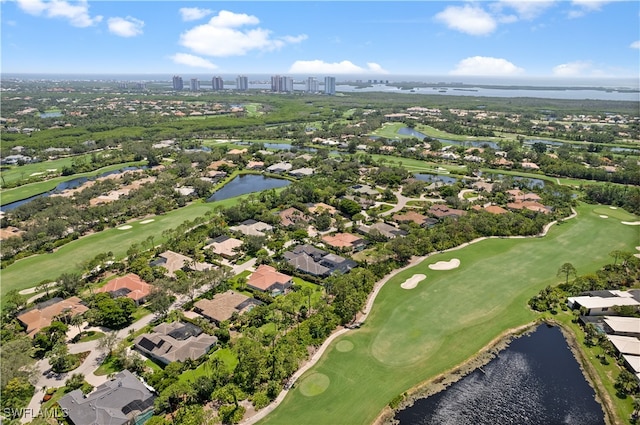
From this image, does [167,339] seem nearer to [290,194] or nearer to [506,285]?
[506,285]

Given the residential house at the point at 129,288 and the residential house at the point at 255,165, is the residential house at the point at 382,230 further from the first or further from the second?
the residential house at the point at 255,165

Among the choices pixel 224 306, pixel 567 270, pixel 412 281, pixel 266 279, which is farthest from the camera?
pixel 412 281

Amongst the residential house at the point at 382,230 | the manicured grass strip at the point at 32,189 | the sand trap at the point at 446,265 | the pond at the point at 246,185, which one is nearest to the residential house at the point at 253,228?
the residential house at the point at 382,230

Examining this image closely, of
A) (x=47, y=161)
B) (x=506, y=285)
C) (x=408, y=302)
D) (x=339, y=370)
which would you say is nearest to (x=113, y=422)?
(x=339, y=370)

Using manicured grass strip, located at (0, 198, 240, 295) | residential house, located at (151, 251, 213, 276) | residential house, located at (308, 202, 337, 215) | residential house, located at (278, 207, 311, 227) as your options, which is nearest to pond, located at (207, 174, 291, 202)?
manicured grass strip, located at (0, 198, 240, 295)

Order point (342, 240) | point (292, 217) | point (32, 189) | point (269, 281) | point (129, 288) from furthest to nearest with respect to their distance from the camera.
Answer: point (32, 189) < point (292, 217) < point (342, 240) < point (269, 281) < point (129, 288)

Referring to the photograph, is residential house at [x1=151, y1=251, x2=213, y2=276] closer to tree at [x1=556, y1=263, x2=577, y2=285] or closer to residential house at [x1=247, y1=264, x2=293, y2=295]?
residential house at [x1=247, y1=264, x2=293, y2=295]

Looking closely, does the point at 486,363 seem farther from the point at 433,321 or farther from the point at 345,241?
the point at 345,241

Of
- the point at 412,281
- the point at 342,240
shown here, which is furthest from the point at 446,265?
the point at 342,240
